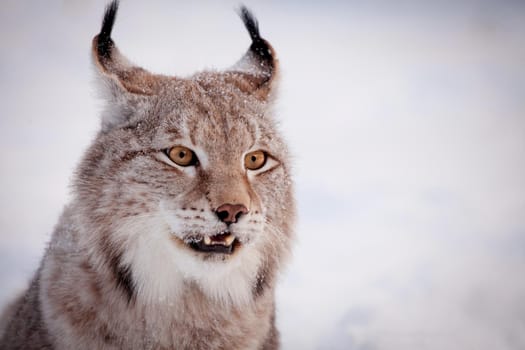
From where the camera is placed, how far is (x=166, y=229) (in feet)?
9.95

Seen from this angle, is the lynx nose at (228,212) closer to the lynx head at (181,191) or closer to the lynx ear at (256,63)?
the lynx head at (181,191)

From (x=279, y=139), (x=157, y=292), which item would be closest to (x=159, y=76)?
(x=279, y=139)

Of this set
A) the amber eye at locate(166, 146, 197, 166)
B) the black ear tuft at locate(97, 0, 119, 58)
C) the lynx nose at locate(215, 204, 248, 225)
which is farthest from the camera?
the black ear tuft at locate(97, 0, 119, 58)

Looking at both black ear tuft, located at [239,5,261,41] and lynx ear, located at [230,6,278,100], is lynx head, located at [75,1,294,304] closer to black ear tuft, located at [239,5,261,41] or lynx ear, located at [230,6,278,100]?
lynx ear, located at [230,6,278,100]

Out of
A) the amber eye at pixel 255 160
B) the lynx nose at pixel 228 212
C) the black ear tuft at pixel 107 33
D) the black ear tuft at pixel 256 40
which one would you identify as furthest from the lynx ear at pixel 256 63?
the lynx nose at pixel 228 212

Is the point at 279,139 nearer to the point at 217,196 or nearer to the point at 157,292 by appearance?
the point at 217,196

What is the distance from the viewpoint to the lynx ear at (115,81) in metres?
3.40

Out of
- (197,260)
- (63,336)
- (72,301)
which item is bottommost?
(63,336)

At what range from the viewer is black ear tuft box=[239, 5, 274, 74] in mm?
4207

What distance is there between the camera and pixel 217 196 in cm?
295

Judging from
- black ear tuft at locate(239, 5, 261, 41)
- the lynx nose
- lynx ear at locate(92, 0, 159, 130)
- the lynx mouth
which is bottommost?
the lynx mouth

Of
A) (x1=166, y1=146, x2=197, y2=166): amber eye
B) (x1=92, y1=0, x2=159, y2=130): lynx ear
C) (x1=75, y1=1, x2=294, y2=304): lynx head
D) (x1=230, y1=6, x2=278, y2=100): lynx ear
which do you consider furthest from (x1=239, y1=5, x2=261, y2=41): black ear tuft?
(x1=166, y1=146, x2=197, y2=166): amber eye

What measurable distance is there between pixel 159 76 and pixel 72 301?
1.68m

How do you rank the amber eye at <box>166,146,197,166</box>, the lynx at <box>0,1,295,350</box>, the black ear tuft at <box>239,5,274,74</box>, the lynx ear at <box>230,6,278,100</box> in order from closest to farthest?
the lynx at <box>0,1,295,350</box> < the amber eye at <box>166,146,197,166</box> < the lynx ear at <box>230,6,278,100</box> < the black ear tuft at <box>239,5,274,74</box>
